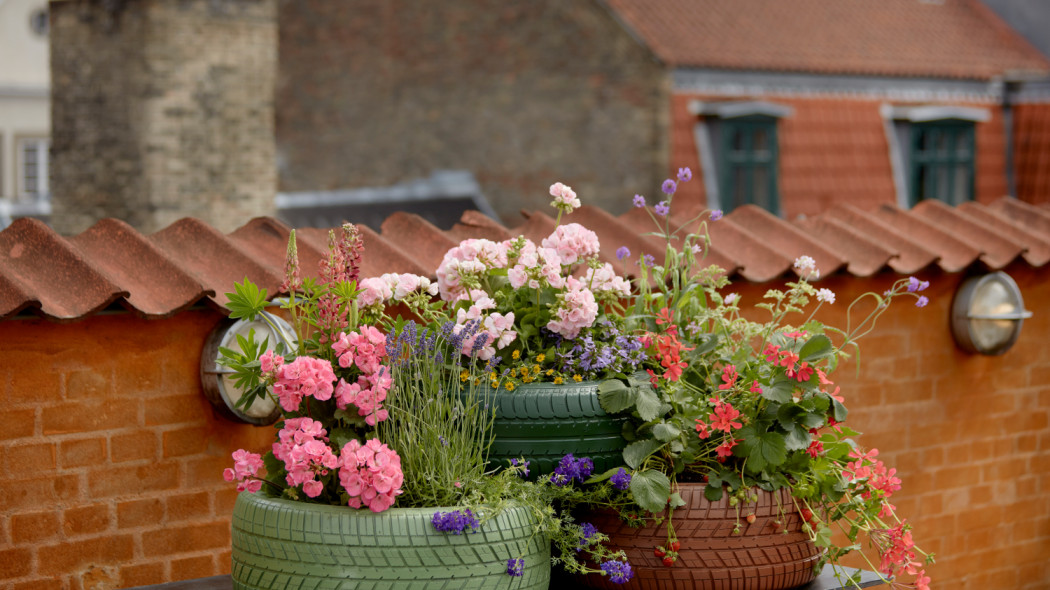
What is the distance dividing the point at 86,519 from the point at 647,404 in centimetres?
139

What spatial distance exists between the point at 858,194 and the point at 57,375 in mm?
15180

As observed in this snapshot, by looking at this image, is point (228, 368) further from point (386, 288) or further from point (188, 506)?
point (386, 288)

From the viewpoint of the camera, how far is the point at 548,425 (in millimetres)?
2543

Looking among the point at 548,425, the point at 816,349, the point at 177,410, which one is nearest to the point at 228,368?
the point at 177,410

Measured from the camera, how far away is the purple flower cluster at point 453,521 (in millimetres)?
2268

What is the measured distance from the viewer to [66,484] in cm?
289

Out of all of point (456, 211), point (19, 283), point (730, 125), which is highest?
point (730, 125)

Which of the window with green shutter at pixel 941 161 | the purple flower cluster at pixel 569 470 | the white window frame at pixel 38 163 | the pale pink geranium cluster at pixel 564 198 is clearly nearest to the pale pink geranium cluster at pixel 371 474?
the purple flower cluster at pixel 569 470

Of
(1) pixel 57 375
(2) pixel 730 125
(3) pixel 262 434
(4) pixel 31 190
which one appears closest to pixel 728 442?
(3) pixel 262 434

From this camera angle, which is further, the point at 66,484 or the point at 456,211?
the point at 456,211

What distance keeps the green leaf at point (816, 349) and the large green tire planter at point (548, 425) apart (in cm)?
45

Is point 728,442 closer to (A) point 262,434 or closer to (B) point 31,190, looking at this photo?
(A) point 262,434

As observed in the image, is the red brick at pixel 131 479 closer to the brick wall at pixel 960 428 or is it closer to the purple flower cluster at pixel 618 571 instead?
the purple flower cluster at pixel 618 571

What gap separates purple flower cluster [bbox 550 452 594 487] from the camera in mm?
2516
